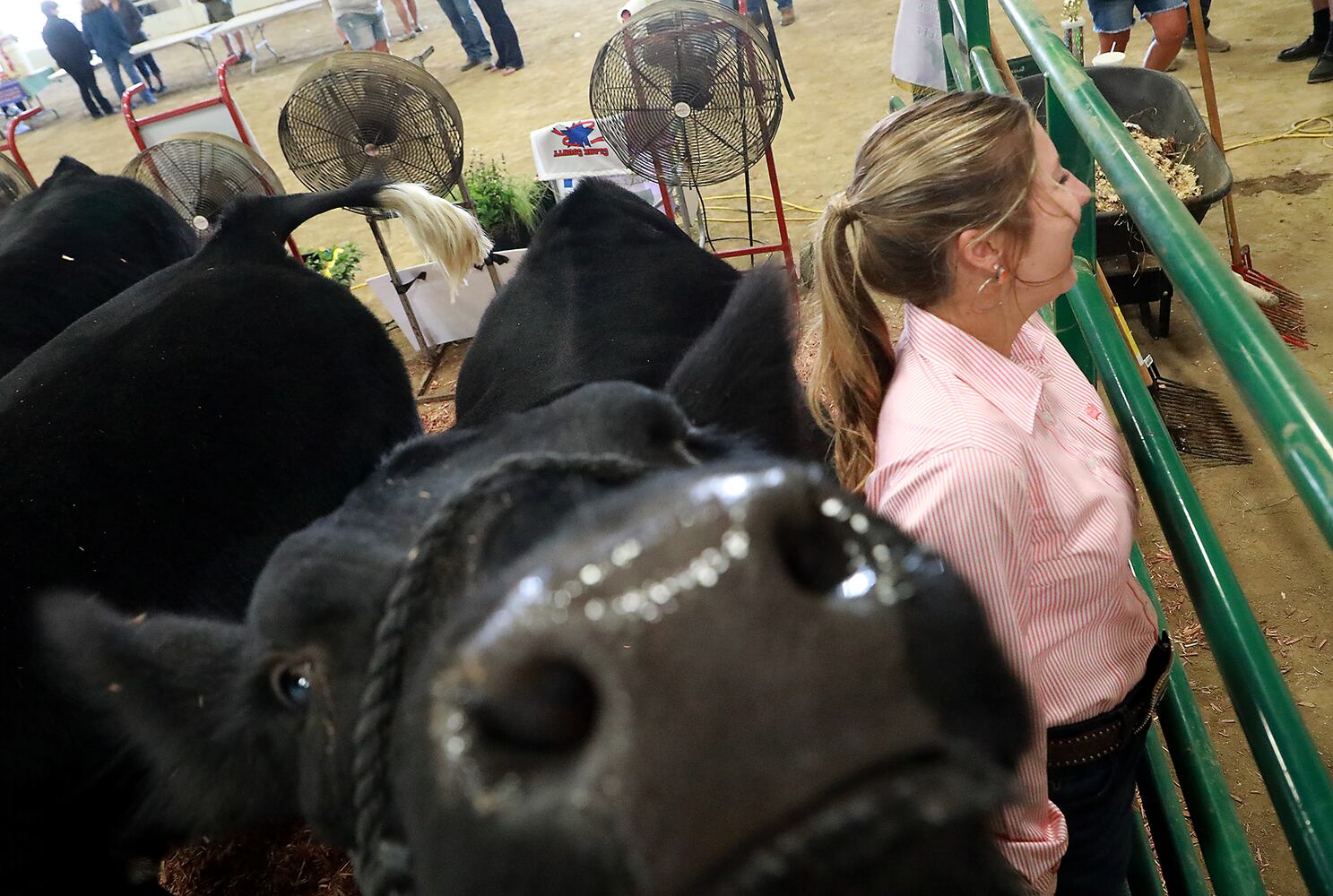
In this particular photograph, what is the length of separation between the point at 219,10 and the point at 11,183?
1059 cm

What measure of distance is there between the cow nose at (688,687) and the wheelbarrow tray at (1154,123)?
328 cm

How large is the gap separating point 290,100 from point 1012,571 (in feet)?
12.9

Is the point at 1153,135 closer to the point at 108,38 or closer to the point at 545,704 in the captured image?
the point at 545,704

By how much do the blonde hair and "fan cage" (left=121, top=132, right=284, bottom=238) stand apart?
384 cm

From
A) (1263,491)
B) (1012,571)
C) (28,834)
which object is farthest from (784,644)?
(1263,491)

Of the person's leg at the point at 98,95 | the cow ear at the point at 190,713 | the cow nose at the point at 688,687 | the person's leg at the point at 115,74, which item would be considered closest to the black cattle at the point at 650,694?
the cow nose at the point at 688,687

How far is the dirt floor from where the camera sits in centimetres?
260

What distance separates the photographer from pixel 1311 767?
0.96 meters

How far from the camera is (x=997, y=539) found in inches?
45.6

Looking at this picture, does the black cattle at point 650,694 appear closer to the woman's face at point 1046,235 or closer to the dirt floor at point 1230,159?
the woman's face at point 1046,235

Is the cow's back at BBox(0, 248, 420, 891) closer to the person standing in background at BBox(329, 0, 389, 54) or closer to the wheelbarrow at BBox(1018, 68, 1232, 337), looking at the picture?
the wheelbarrow at BBox(1018, 68, 1232, 337)

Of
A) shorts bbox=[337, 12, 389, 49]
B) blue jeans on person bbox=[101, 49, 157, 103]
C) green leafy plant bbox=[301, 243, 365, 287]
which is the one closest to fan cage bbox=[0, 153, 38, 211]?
green leafy plant bbox=[301, 243, 365, 287]

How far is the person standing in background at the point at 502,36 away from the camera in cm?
1005

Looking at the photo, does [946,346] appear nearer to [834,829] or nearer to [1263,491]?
[834,829]
